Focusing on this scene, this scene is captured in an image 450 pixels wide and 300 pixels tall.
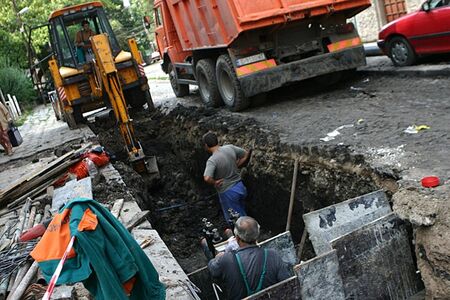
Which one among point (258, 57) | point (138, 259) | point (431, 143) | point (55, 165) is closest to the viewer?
point (138, 259)

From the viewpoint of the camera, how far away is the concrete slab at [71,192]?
6.80 m

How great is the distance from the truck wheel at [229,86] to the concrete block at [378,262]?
19.7ft

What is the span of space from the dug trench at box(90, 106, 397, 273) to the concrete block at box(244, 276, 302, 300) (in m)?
1.84

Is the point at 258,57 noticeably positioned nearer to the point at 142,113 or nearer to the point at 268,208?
the point at 268,208

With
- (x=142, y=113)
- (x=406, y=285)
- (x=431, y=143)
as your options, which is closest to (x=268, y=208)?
(x=431, y=143)

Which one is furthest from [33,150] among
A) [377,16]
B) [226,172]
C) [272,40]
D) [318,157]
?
[377,16]

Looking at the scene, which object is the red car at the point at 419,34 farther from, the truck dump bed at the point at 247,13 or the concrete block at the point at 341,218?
the concrete block at the point at 341,218

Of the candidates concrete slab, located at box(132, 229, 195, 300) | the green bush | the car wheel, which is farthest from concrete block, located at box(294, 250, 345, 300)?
the green bush

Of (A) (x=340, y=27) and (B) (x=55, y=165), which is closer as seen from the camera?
(B) (x=55, y=165)

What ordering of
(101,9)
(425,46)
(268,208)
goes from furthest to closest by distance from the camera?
(101,9)
(425,46)
(268,208)

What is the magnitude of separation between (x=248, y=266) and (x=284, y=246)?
2.66ft

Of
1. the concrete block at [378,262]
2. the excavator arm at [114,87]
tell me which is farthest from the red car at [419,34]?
the concrete block at [378,262]

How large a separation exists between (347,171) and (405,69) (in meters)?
5.17

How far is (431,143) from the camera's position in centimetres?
571
